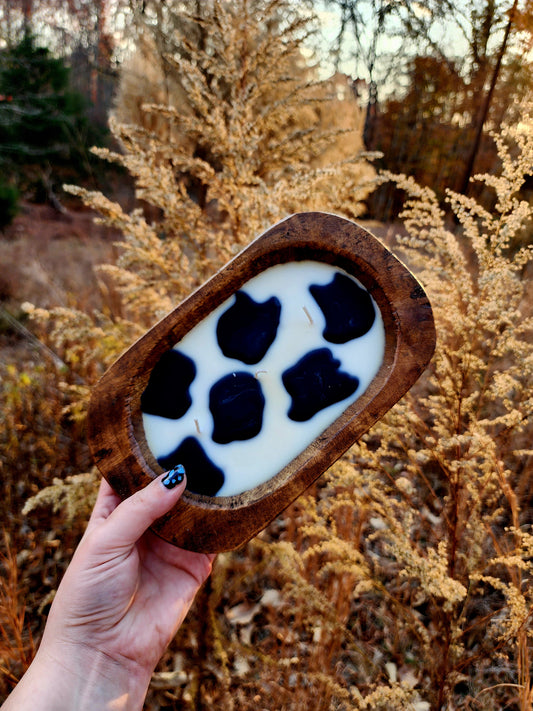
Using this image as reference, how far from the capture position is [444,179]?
23.1ft

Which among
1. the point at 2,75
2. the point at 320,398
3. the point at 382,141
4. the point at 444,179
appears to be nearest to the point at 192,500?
the point at 320,398

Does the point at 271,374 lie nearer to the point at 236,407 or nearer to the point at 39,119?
the point at 236,407

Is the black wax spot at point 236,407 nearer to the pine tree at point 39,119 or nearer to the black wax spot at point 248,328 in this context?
the black wax spot at point 248,328

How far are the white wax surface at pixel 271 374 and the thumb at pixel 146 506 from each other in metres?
0.09

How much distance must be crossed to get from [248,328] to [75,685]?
0.87 meters

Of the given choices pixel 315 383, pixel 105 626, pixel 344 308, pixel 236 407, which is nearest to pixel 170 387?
pixel 236 407

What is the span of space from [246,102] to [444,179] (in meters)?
6.77

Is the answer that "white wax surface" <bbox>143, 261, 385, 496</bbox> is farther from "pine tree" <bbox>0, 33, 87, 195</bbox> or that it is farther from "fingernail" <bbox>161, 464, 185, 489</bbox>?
"pine tree" <bbox>0, 33, 87, 195</bbox>

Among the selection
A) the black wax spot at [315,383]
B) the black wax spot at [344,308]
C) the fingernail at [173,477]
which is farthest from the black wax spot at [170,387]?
the black wax spot at [344,308]

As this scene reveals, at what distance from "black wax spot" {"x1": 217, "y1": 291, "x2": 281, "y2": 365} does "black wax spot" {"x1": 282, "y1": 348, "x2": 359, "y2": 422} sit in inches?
3.5

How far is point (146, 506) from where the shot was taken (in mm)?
813

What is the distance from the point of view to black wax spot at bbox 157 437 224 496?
0.90m

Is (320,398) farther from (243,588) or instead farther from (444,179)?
(444,179)

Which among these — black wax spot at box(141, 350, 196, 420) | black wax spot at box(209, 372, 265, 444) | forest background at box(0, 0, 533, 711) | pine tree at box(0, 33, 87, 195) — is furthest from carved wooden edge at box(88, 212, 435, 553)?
pine tree at box(0, 33, 87, 195)
